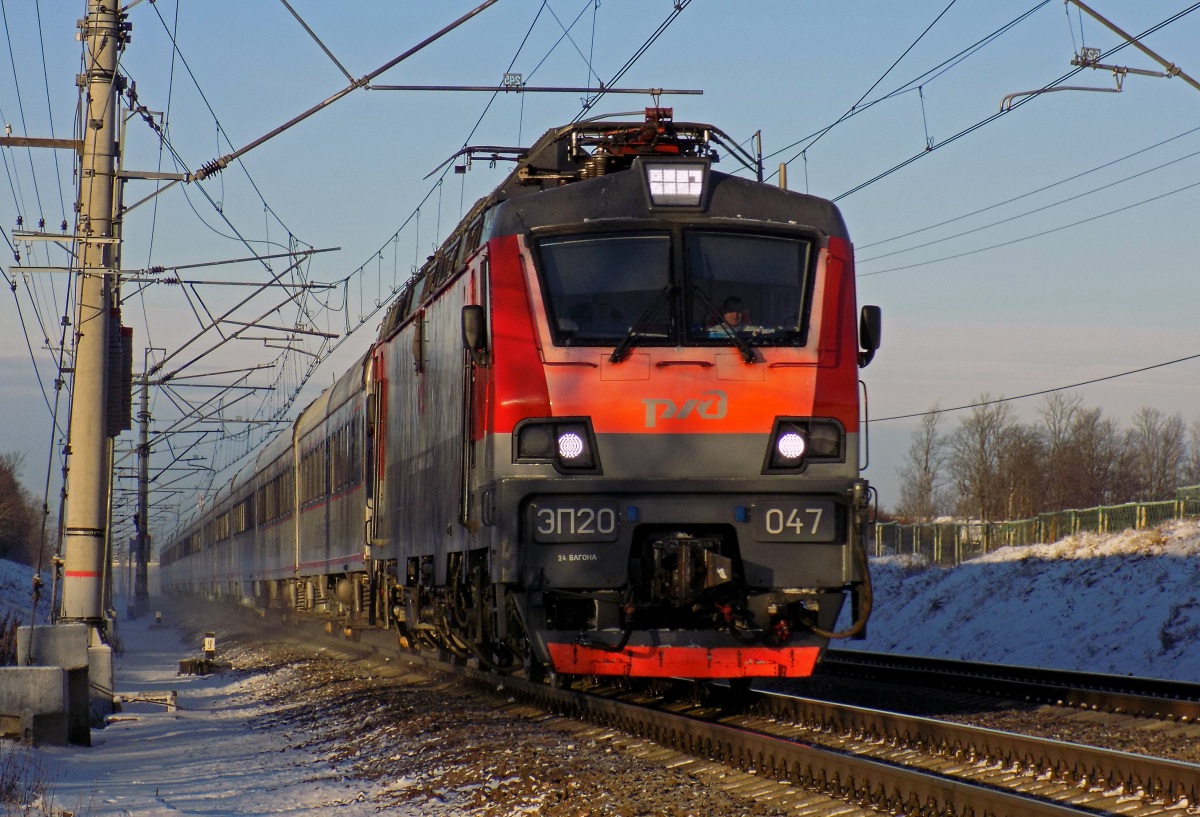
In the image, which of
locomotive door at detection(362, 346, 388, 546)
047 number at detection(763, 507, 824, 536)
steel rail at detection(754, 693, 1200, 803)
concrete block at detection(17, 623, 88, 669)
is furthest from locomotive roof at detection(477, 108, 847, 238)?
concrete block at detection(17, 623, 88, 669)

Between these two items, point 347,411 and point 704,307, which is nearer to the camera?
point 704,307

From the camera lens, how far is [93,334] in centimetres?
1384

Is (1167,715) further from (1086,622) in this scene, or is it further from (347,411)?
(347,411)

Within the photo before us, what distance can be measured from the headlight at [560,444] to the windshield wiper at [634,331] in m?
0.46

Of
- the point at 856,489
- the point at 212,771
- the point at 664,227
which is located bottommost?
the point at 212,771

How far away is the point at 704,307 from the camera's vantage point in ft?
30.6

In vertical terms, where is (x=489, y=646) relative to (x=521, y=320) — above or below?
below

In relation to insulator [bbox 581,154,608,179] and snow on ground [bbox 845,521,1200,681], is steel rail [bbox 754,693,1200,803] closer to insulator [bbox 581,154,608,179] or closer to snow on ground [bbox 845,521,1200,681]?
insulator [bbox 581,154,608,179]

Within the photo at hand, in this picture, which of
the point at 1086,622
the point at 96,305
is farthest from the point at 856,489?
the point at 1086,622

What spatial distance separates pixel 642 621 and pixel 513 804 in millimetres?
2114

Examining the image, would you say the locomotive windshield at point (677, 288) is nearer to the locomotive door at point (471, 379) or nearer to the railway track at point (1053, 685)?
the locomotive door at point (471, 379)

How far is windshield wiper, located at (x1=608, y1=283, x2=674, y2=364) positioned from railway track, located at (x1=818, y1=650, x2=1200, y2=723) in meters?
4.40

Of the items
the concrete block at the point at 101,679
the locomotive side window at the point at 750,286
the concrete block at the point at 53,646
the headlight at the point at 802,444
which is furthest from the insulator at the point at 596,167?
the concrete block at the point at 101,679

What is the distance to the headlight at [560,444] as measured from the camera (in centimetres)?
892
